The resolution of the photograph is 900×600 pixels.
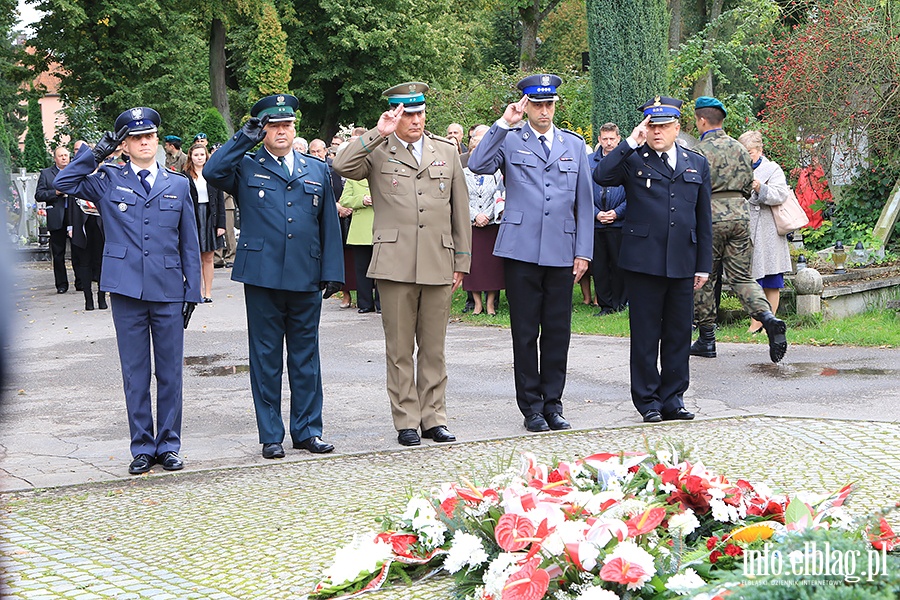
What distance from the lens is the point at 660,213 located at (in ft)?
27.6

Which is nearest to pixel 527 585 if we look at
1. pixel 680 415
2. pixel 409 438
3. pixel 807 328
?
pixel 409 438

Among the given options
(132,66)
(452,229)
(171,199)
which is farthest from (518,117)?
(132,66)

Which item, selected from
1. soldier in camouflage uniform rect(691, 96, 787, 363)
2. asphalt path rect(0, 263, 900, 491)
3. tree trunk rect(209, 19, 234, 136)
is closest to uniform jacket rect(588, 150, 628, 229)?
asphalt path rect(0, 263, 900, 491)

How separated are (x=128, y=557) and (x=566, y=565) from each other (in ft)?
7.19

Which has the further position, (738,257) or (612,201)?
(612,201)

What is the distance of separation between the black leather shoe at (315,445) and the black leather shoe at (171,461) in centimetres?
82

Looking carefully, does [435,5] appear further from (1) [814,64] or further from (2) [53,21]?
(1) [814,64]

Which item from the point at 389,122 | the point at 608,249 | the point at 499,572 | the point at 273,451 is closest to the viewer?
the point at 499,572

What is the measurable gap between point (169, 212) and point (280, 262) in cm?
78

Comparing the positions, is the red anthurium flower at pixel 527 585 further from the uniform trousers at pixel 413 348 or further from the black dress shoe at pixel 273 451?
the uniform trousers at pixel 413 348

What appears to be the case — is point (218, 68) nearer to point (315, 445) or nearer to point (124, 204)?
point (124, 204)

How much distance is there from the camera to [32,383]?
10664 mm

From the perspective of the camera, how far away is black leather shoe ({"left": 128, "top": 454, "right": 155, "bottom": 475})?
7.14m

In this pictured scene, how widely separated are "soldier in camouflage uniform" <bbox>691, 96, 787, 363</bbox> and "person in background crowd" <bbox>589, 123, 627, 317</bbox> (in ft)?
9.69
